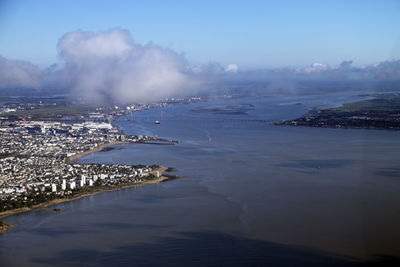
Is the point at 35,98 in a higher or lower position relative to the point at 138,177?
higher

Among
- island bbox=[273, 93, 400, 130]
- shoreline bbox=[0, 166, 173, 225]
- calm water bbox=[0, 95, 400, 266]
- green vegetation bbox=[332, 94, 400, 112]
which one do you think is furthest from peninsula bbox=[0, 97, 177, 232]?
green vegetation bbox=[332, 94, 400, 112]

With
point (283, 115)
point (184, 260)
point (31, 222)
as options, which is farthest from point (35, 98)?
point (184, 260)

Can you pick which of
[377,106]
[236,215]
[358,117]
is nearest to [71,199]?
[236,215]

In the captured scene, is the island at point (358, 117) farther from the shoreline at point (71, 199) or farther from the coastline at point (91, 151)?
the shoreline at point (71, 199)

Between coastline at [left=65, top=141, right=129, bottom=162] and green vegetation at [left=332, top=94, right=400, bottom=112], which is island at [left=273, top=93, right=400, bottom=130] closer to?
green vegetation at [left=332, top=94, right=400, bottom=112]

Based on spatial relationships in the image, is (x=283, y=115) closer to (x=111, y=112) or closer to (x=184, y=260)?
(x=111, y=112)

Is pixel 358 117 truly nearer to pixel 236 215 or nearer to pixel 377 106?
pixel 377 106

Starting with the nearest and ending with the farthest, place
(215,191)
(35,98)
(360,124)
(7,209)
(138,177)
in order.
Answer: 1. (7,209)
2. (215,191)
3. (138,177)
4. (360,124)
5. (35,98)
